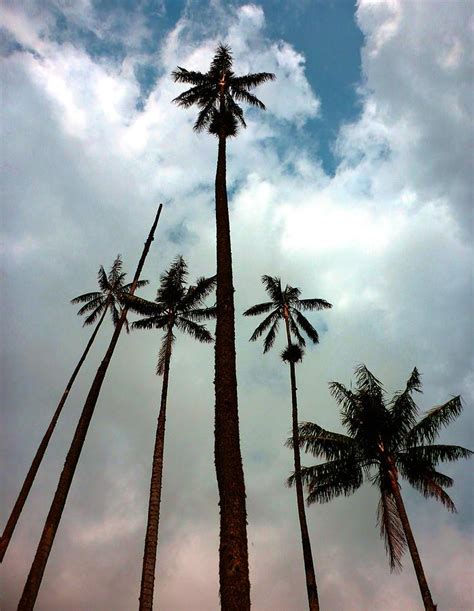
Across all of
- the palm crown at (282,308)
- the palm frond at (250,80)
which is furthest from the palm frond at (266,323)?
the palm frond at (250,80)

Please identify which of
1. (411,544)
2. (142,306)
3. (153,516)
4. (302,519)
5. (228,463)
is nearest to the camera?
(228,463)

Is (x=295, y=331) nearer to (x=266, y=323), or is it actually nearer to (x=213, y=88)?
(x=266, y=323)

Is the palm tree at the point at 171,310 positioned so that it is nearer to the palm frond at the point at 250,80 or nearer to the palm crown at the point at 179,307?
the palm crown at the point at 179,307

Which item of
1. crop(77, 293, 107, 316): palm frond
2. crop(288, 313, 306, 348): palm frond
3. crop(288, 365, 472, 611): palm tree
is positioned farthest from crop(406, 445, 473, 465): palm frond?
crop(77, 293, 107, 316): palm frond

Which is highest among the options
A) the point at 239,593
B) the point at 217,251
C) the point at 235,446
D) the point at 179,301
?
the point at 179,301

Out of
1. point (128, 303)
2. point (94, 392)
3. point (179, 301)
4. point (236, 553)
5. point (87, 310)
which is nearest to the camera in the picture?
point (236, 553)

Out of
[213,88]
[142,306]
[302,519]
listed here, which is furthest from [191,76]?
[302,519]

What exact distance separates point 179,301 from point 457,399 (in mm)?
15536

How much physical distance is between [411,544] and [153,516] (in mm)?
10304

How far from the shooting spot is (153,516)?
1797cm

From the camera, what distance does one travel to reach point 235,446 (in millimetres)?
7707

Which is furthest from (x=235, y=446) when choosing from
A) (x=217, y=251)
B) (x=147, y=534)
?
(x=147, y=534)

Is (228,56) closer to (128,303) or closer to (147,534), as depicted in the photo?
(128,303)

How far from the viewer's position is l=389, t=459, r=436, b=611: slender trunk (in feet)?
52.1
